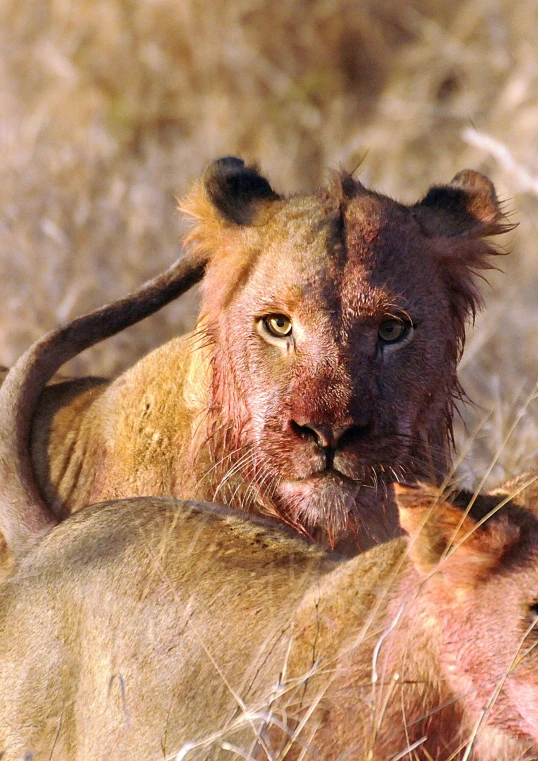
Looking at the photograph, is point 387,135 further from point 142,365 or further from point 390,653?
point 390,653

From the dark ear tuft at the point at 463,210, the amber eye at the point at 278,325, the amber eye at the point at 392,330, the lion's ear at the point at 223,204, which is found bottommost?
the amber eye at the point at 392,330

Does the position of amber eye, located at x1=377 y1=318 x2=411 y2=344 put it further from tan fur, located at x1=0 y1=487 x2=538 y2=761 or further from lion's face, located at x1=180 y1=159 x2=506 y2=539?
tan fur, located at x1=0 y1=487 x2=538 y2=761

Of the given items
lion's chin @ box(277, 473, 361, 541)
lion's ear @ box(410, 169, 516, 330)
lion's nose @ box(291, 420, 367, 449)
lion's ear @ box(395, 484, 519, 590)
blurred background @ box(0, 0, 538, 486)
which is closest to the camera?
lion's ear @ box(395, 484, 519, 590)

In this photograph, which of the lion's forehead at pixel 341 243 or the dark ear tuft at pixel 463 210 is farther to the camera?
the dark ear tuft at pixel 463 210

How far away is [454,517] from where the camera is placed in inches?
75.8

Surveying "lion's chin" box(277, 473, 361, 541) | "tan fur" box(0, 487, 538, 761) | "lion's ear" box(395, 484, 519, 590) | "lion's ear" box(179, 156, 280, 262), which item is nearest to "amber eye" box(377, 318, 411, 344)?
"lion's chin" box(277, 473, 361, 541)

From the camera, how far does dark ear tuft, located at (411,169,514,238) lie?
342 cm

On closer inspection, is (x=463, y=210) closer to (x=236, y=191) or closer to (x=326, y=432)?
(x=236, y=191)

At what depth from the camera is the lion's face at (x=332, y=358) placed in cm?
293

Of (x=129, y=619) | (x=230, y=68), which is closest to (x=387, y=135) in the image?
(x=230, y=68)

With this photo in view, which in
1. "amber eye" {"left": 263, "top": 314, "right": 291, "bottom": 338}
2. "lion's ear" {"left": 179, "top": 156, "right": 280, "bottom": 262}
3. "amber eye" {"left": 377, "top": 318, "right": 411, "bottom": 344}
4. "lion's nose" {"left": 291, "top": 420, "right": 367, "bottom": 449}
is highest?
"lion's ear" {"left": 179, "top": 156, "right": 280, "bottom": 262}

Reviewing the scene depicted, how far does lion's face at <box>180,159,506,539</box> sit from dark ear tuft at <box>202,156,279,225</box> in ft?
0.31

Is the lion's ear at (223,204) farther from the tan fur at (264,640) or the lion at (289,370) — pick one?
the tan fur at (264,640)

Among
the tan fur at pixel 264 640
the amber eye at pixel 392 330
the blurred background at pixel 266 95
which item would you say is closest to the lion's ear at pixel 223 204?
the amber eye at pixel 392 330
